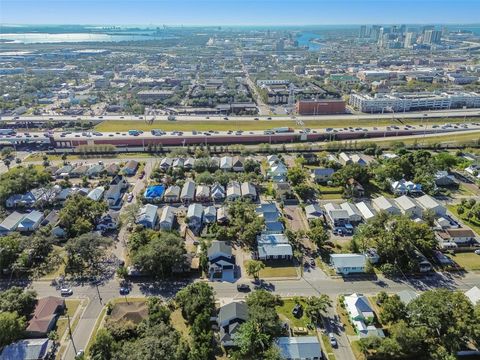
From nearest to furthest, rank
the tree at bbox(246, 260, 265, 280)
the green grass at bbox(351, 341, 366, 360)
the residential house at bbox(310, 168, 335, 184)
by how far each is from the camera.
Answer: the green grass at bbox(351, 341, 366, 360), the tree at bbox(246, 260, 265, 280), the residential house at bbox(310, 168, 335, 184)

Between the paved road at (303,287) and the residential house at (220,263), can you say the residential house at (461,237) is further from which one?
the residential house at (220,263)

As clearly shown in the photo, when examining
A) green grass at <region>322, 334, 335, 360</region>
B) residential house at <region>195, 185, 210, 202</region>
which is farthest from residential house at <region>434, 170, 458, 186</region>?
green grass at <region>322, 334, 335, 360</region>

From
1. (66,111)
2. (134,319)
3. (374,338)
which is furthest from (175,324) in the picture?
(66,111)

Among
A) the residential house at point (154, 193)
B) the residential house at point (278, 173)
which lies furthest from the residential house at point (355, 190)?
the residential house at point (154, 193)

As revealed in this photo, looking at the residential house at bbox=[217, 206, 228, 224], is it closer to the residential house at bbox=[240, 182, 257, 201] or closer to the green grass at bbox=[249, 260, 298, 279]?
the residential house at bbox=[240, 182, 257, 201]

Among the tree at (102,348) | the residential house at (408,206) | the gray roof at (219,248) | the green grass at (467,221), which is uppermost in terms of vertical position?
the tree at (102,348)

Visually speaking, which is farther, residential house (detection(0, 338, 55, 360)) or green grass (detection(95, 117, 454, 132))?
green grass (detection(95, 117, 454, 132))

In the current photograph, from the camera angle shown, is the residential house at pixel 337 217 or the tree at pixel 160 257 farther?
the residential house at pixel 337 217
